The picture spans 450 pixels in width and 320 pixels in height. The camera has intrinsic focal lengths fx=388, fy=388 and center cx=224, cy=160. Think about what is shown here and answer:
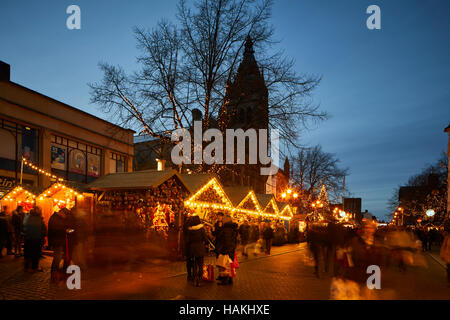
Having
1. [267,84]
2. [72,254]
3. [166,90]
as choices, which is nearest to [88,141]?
[166,90]

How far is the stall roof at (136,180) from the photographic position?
14.2 meters

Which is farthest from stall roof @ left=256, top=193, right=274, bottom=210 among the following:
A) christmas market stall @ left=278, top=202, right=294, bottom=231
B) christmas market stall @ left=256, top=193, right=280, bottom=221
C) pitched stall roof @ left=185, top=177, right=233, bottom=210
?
pitched stall roof @ left=185, top=177, right=233, bottom=210

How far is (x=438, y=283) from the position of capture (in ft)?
38.3

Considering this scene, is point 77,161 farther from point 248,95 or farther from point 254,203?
point 248,95

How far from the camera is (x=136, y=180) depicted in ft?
48.8

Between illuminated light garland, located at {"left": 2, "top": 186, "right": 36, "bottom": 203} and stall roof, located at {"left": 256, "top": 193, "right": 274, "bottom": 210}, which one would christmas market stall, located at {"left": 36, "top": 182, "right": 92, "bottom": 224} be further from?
stall roof, located at {"left": 256, "top": 193, "right": 274, "bottom": 210}

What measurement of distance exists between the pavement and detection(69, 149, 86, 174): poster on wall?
14.2 metres

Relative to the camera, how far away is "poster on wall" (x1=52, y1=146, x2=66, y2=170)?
2520 centimetres

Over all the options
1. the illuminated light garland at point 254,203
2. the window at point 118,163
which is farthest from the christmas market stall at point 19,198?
the window at point 118,163

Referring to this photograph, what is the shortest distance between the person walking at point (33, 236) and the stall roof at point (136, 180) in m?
4.05

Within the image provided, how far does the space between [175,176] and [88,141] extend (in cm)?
1551

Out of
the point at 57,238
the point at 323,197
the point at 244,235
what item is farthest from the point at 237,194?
the point at 323,197

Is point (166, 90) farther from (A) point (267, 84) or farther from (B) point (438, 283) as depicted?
(B) point (438, 283)
